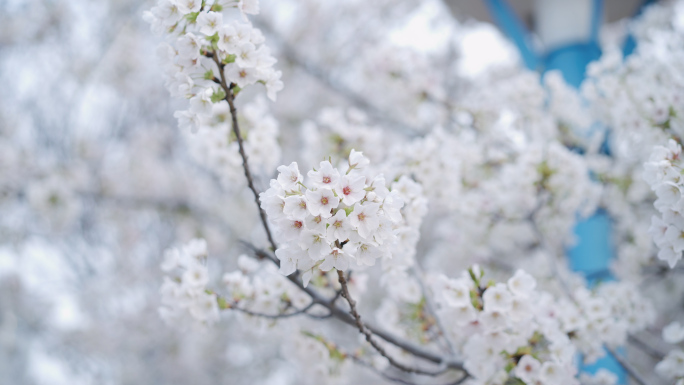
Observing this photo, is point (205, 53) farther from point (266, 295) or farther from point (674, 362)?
point (674, 362)

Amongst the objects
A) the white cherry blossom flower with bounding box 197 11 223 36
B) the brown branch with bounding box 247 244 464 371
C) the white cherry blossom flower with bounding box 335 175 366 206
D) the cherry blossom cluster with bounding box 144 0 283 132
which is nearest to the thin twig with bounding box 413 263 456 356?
the brown branch with bounding box 247 244 464 371

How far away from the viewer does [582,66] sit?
151 inches

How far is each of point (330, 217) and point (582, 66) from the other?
3.71 m

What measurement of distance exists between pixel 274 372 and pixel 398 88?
6.83m

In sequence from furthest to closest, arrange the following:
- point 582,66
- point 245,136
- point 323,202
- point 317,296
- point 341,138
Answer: point 582,66, point 341,138, point 245,136, point 317,296, point 323,202

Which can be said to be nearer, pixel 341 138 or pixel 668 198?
pixel 668 198

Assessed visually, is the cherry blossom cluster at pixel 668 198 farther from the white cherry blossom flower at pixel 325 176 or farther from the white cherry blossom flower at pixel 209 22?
the white cherry blossom flower at pixel 209 22

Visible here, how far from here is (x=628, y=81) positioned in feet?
8.00

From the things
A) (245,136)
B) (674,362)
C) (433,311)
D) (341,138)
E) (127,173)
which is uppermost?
(127,173)

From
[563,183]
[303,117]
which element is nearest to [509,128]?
[563,183]

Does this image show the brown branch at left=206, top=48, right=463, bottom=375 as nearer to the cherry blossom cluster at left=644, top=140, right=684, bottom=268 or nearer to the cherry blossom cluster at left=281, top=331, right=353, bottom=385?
the cherry blossom cluster at left=281, top=331, right=353, bottom=385

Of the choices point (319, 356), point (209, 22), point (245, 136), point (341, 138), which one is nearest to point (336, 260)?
point (209, 22)

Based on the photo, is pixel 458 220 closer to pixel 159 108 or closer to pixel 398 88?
pixel 398 88

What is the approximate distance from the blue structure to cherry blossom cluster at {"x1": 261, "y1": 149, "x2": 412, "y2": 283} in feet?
9.06
